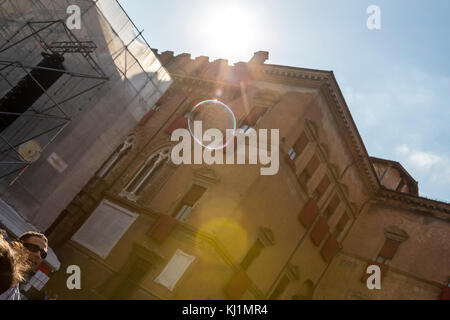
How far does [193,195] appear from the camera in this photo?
17562 millimetres

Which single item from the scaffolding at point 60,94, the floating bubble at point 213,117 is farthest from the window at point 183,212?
the scaffolding at point 60,94

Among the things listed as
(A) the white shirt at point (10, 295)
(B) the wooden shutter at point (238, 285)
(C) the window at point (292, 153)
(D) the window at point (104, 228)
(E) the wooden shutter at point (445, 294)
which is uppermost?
(C) the window at point (292, 153)

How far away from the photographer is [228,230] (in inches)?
632

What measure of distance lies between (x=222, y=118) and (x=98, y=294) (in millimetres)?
9970

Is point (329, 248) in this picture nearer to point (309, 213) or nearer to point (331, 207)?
point (331, 207)

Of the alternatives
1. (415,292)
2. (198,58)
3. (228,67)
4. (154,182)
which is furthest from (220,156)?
(415,292)

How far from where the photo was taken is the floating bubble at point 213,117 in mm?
19492

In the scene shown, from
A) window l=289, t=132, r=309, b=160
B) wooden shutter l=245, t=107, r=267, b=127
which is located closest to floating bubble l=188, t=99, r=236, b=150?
wooden shutter l=245, t=107, r=267, b=127

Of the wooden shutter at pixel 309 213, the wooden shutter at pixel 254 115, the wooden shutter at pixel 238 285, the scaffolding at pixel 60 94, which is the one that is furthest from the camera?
the wooden shutter at pixel 309 213

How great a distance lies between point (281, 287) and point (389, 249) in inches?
287

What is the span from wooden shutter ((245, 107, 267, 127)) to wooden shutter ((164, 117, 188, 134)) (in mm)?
3601

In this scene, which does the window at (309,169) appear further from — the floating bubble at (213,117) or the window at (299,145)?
the floating bubble at (213,117)

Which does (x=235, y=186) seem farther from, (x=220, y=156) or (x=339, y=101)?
(x=339, y=101)

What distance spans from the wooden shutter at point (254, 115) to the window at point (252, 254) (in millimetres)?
5618
